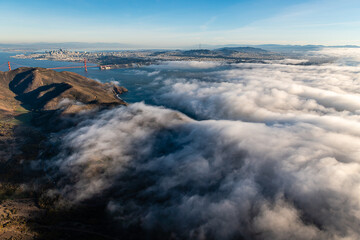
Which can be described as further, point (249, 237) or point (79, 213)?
point (79, 213)

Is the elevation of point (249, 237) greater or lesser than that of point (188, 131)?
lesser

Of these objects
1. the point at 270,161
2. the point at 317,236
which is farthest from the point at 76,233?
the point at 270,161

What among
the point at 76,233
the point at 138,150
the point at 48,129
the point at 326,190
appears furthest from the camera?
the point at 48,129

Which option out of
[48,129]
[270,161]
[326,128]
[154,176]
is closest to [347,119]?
[326,128]

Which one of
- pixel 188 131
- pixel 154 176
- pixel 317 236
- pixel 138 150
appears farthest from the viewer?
pixel 188 131

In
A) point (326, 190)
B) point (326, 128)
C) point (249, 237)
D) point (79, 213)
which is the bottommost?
point (249, 237)

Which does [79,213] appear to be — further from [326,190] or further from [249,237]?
[326,190]

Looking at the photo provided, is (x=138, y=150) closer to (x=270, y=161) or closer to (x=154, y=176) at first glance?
(x=154, y=176)

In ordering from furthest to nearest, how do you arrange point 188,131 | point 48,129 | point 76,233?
point 188,131 < point 48,129 < point 76,233

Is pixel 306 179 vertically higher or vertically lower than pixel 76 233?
higher
